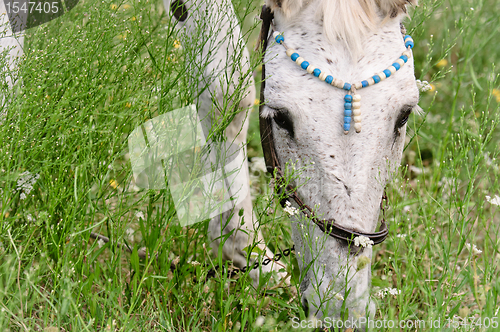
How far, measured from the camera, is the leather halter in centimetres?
165

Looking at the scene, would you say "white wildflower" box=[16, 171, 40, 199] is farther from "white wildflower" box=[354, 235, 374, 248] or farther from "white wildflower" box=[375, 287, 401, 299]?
"white wildflower" box=[375, 287, 401, 299]

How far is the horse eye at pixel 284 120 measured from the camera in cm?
170

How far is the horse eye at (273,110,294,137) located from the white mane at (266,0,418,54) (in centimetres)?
35

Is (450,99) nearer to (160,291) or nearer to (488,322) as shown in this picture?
(488,322)

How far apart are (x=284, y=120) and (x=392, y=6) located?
683 mm

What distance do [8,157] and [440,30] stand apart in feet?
17.5

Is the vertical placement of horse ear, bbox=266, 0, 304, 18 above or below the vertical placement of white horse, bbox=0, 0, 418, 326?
above

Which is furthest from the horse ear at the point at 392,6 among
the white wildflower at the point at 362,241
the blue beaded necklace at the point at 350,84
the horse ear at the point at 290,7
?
the white wildflower at the point at 362,241

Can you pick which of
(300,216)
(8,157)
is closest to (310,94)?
(300,216)

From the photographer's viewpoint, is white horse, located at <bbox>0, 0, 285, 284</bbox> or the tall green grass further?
white horse, located at <bbox>0, 0, 285, 284</bbox>

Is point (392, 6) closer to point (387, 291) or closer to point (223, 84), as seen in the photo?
point (223, 84)

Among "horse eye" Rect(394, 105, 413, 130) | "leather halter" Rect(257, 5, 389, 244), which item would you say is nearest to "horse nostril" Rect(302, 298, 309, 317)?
"leather halter" Rect(257, 5, 389, 244)

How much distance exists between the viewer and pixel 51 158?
186 cm

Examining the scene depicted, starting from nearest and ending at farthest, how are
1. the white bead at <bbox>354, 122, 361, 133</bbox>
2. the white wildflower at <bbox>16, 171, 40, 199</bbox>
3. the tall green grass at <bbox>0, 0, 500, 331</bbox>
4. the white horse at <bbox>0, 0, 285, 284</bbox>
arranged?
the white bead at <bbox>354, 122, 361, 133</bbox>
the tall green grass at <bbox>0, 0, 500, 331</bbox>
the white wildflower at <bbox>16, 171, 40, 199</bbox>
the white horse at <bbox>0, 0, 285, 284</bbox>
